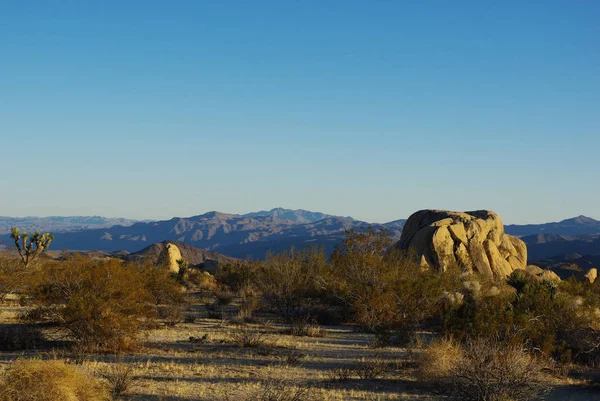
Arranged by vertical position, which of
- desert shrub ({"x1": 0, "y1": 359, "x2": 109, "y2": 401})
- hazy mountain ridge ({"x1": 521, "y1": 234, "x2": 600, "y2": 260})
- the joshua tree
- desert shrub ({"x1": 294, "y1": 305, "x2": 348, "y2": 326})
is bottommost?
hazy mountain ridge ({"x1": 521, "y1": 234, "x2": 600, "y2": 260})

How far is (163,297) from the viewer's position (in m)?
26.6

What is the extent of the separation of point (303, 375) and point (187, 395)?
3271 mm

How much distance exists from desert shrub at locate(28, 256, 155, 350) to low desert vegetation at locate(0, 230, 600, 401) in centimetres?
4

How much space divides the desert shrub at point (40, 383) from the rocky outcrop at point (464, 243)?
25879mm

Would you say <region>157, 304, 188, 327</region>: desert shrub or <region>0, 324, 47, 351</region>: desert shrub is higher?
<region>0, 324, 47, 351</region>: desert shrub

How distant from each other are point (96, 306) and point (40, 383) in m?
6.61

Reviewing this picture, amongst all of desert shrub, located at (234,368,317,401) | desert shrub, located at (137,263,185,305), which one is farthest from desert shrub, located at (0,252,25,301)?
desert shrub, located at (234,368,317,401)

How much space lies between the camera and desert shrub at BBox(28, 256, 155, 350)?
14.7 meters

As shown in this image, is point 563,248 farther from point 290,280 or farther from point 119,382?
point 119,382

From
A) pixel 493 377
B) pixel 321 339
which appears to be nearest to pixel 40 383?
pixel 493 377

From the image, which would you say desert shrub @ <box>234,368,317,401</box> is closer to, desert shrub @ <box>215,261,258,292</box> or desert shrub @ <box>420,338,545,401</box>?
desert shrub @ <box>420,338,545,401</box>

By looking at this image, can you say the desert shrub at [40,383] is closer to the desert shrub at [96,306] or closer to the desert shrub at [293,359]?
Result: the desert shrub at [96,306]

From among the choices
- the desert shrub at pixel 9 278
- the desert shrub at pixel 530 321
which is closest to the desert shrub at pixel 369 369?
the desert shrub at pixel 530 321

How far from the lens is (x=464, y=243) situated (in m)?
35.9
